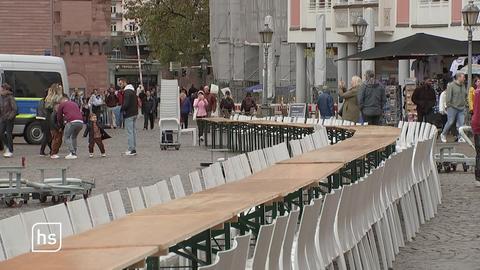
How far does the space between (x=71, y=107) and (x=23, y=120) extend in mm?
10528

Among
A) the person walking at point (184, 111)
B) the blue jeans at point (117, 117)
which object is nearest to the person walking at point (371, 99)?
the person walking at point (184, 111)

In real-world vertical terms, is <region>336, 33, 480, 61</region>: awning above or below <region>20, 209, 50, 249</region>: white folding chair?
above

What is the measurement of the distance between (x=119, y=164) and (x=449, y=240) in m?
16.6

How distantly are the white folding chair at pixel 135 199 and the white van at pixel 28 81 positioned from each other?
108 ft

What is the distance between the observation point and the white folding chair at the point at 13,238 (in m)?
8.73

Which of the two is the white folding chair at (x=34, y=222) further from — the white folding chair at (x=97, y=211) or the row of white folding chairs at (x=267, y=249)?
the row of white folding chairs at (x=267, y=249)

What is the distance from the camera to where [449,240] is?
53.5 ft

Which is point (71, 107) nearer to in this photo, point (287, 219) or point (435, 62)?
point (435, 62)

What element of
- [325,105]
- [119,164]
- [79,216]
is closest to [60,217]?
[79,216]

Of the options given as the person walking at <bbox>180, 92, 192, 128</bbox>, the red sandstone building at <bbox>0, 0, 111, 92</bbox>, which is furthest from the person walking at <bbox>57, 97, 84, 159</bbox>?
→ the red sandstone building at <bbox>0, 0, 111, 92</bbox>

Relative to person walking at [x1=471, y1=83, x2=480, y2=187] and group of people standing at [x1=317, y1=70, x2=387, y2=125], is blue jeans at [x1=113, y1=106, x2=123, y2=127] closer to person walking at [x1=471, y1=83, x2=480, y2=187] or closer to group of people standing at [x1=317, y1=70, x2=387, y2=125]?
group of people standing at [x1=317, y1=70, x2=387, y2=125]

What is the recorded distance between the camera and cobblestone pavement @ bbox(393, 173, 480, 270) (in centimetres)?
1443

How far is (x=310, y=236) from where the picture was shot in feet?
33.8

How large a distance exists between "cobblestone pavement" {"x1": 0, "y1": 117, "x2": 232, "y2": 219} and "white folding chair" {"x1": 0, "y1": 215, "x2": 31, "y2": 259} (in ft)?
35.9
